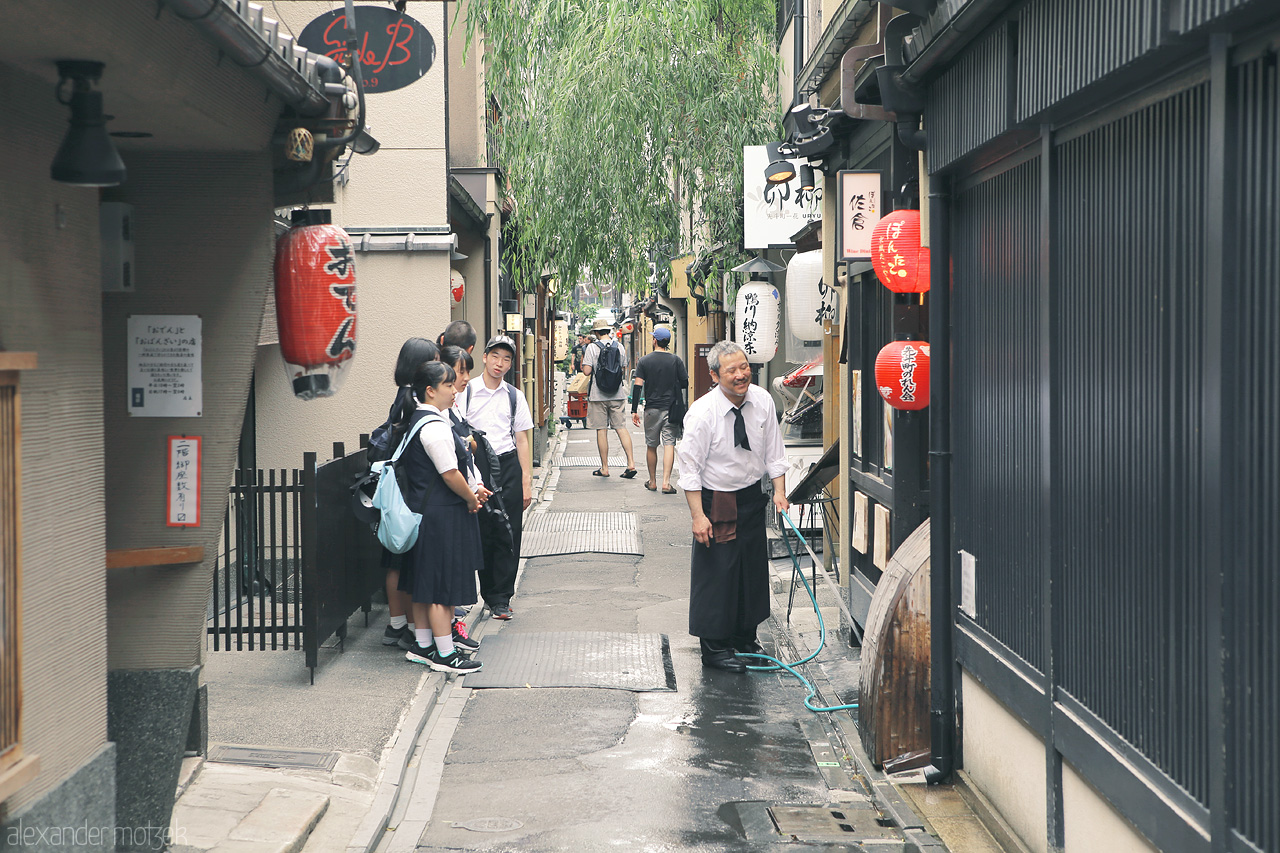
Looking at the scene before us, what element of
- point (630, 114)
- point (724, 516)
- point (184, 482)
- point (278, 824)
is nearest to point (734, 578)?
point (724, 516)

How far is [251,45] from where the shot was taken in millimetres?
3699

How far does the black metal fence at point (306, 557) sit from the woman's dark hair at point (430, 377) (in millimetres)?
788

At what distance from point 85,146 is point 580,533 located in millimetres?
10343

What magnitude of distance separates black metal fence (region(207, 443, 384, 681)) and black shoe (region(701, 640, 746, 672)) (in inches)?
97.4

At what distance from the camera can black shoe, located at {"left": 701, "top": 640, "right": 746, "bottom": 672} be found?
791 centimetres

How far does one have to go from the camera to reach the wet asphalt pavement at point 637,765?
16.6ft

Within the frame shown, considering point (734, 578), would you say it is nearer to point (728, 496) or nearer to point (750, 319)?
point (728, 496)

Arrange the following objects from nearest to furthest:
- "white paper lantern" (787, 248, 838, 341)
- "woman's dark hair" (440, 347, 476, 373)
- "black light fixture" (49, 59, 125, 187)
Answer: "black light fixture" (49, 59, 125, 187), "woman's dark hair" (440, 347, 476, 373), "white paper lantern" (787, 248, 838, 341)

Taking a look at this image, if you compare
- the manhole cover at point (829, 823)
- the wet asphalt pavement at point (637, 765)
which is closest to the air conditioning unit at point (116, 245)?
the wet asphalt pavement at point (637, 765)

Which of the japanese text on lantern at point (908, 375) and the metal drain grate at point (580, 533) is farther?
the metal drain grate at point (580, 533)

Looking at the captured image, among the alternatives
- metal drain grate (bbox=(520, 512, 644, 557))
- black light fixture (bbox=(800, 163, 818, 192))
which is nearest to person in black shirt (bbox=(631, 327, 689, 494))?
metal drain grate (bbox=(520, 512, 644, 557))

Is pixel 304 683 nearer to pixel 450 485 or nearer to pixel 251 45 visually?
pixel 450 485

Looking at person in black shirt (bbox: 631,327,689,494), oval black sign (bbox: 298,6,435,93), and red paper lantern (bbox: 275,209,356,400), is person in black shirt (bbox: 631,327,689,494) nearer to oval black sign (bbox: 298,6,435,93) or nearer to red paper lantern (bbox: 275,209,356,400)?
oval black sign (bbox: 298,6,435,93)

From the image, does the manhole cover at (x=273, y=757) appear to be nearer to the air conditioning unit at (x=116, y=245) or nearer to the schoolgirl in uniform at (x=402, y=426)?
the schoolgirl in uniform at (x=402, y=426)
